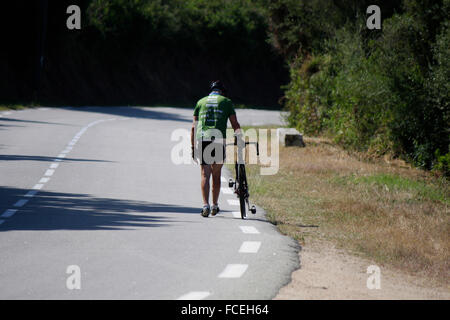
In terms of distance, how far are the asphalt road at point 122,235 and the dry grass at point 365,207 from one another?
34.3 inches

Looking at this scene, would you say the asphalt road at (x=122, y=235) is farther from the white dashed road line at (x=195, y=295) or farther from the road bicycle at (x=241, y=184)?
the road bicycle at (x=241, y=184)

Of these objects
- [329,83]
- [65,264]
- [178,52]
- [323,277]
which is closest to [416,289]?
A: [323,277]

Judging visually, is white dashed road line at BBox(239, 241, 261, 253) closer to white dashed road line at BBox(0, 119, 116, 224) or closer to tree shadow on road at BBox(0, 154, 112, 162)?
white dashed road line at BBox(0, 119, 116, 224)

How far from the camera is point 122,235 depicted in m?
10.1

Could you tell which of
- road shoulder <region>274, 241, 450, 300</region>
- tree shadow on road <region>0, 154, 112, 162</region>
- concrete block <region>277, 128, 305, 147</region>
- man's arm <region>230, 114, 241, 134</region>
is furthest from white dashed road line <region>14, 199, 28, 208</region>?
concrete block <region>277, 128, 305, 147</region>

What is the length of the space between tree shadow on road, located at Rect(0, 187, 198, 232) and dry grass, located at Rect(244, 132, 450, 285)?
1819mm

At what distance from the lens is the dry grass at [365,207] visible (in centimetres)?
1037

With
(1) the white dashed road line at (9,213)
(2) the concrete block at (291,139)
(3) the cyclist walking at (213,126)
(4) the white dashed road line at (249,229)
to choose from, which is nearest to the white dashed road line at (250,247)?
(4) the white dashed road line at (249,229)

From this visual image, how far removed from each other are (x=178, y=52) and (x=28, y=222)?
5326 centimetres

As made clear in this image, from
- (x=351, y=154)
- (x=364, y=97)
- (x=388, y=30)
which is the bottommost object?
(x=351, y=154)

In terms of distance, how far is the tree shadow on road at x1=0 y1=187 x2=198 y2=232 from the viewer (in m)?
10.8
